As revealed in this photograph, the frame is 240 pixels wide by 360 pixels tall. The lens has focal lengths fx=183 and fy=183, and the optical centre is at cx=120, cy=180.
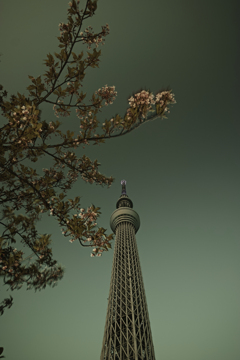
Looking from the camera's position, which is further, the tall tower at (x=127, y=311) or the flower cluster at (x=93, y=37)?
the tall tower at (x=127, y=311)

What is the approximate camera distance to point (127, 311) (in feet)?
58.4

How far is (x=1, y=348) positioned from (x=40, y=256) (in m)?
1.19

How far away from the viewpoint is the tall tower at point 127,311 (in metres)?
14.8

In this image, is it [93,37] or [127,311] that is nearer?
[93,37]

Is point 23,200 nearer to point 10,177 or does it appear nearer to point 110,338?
point 10,177

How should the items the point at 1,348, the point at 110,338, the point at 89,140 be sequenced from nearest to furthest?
the point at 1,348
the point at 89,140
the point at 110,338

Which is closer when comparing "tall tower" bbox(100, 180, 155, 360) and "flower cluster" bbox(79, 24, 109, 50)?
"flower cluster" bbox(79, 24, 109, 50)

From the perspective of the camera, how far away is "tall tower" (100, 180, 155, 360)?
14750mm

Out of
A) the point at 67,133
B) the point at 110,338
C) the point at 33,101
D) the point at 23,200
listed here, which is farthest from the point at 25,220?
the point at 110,338

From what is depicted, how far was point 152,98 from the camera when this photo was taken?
2.70 metres

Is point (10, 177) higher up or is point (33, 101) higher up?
point (33, 101)

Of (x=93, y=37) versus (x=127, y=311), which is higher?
(x=93, y=37)

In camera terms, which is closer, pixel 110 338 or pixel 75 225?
pixel 75 225

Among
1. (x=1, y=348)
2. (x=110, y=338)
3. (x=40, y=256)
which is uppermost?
(x=40, y=256)
